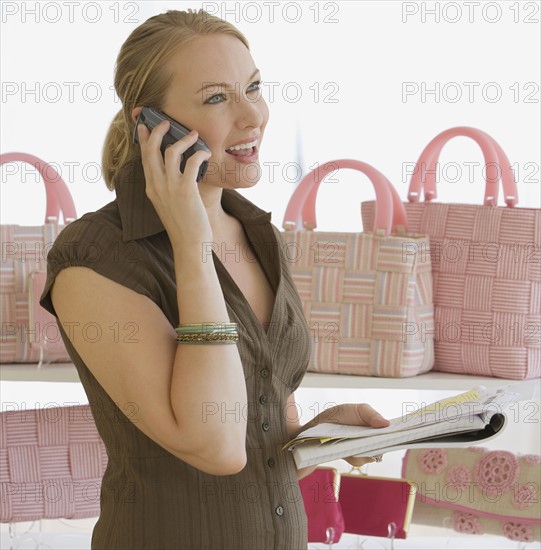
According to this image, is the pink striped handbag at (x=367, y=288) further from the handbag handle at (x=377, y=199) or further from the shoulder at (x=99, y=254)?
the shoulder at (x=99, y=254)

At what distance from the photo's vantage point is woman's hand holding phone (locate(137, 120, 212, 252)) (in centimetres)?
102

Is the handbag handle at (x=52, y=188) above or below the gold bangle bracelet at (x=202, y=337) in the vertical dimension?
above

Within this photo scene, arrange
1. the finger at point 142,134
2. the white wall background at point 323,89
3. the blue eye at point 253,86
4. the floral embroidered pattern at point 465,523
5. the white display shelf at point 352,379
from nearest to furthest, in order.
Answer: the finger at point 142,134, the blue eye at point 253,86, the white display shelf at point 352,379, the floral embroidered pattern at point 465,523, the white wall background at point 323,89

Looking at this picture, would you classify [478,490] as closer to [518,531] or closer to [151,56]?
[518,531]

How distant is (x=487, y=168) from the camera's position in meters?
2.21

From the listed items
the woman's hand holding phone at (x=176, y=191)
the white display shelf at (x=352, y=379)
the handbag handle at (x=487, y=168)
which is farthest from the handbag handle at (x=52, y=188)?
the woman's hand holding phone at (x=176, y=191)

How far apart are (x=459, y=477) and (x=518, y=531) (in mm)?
184

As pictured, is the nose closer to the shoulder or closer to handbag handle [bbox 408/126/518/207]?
the shoulder

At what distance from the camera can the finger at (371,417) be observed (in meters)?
1.16

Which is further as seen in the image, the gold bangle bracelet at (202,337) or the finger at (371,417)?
the finger at (371,417)

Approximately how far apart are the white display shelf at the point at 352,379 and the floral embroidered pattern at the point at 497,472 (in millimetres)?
200

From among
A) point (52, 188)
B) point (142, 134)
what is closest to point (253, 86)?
point (142, 134)

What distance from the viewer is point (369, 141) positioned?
321 centimetres

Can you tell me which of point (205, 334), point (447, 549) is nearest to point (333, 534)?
point (447, 549)
